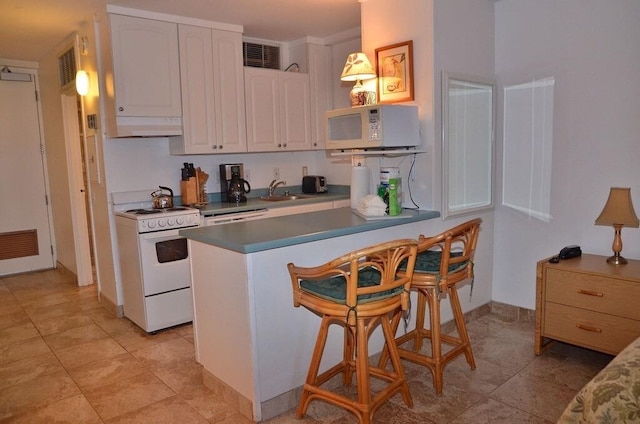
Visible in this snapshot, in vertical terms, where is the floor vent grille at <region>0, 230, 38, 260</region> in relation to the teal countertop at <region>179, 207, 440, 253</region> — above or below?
below

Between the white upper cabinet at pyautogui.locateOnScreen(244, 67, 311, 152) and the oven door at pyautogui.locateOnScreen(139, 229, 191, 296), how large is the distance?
122 cm

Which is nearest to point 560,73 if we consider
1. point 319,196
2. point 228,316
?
point 319,196

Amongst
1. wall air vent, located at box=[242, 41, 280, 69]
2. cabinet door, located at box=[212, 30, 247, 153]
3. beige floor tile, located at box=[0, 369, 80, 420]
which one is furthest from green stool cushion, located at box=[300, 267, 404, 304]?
wall air vent, located at box=[242, 41, 280, 69]

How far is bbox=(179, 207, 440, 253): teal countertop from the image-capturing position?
2275 millimetres

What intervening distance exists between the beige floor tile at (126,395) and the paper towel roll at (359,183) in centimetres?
164

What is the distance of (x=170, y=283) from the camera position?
3.66m

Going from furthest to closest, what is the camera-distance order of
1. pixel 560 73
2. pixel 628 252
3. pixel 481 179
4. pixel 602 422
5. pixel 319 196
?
pixel 319 196 < pixel 481 179 < pixel 560 73 < pixel 628 252 < pixel 602 422

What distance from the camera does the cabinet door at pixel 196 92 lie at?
12.8 feet

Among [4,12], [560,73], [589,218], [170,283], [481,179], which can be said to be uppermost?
[4,12]

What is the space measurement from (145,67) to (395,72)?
1.96 m

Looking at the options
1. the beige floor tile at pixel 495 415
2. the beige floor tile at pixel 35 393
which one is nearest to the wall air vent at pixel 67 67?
the beige floor tile at pixel 35 393

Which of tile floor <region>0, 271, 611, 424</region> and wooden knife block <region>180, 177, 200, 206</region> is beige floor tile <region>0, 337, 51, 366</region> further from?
wooden knife block <region>180, 177, 200, 206</region>

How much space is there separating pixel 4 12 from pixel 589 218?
177 inches

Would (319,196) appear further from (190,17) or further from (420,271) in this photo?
(420,271)
